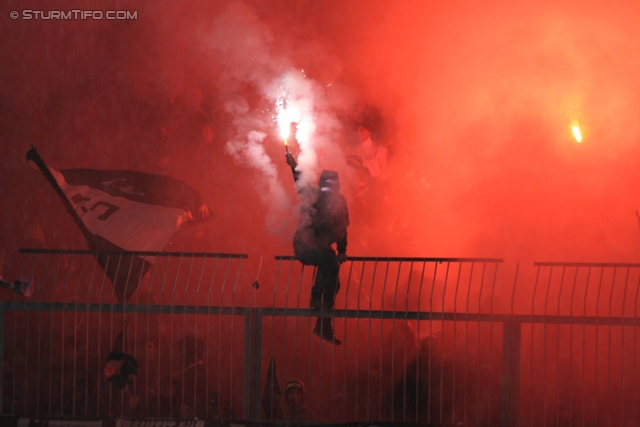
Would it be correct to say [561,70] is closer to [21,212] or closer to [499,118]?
[499,118]

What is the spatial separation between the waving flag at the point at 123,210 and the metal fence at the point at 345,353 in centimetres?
19

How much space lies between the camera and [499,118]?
35.4ft

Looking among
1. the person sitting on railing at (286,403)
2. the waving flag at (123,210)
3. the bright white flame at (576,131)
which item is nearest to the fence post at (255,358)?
the person sitting on railing at (286,403)

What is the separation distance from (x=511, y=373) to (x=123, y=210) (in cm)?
379

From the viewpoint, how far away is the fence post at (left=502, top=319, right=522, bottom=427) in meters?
5.17

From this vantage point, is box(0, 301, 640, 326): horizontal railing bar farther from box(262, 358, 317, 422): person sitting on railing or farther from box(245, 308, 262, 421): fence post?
box(262, 358, 317, 422): person sitting on railing

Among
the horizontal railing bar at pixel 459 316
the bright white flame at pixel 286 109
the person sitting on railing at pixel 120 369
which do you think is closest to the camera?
the horizontal railing bar at pixel 459 316

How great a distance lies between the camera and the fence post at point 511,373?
17.0 feet

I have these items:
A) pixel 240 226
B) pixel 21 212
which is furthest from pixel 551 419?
pixel 21 212

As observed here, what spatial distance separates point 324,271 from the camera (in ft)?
20.1

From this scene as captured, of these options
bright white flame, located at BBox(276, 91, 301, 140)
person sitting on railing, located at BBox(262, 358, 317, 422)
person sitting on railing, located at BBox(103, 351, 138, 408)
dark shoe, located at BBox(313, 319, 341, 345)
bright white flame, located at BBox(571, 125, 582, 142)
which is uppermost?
bright white flame, located at BBox(276, 91, 301, 140)

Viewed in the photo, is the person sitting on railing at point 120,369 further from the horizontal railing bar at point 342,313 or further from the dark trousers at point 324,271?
the dark trousers at point 324,271

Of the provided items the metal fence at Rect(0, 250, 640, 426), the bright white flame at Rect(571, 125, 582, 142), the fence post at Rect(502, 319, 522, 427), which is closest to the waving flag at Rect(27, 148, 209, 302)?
the metal fence at Rect(0, 250, 640, 426)

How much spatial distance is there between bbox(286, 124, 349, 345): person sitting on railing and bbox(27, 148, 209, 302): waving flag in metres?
1.33
